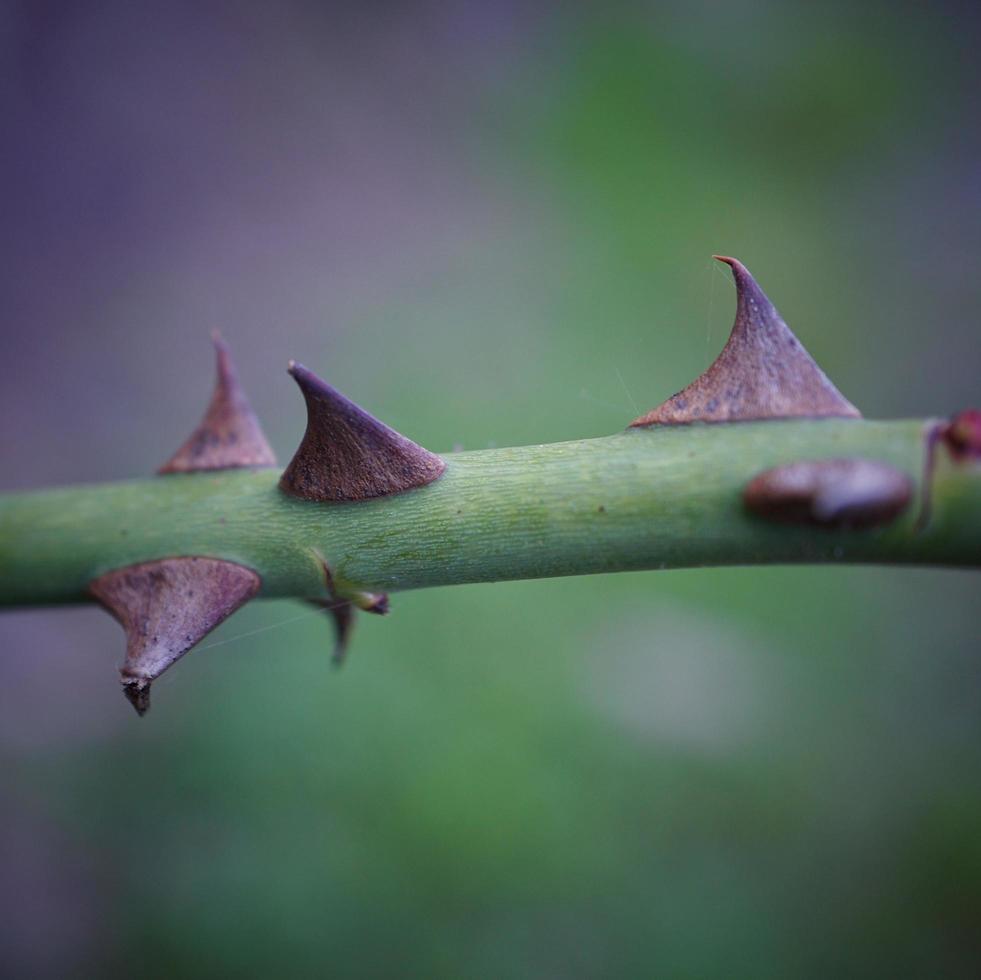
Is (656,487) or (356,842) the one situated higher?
(656,487)

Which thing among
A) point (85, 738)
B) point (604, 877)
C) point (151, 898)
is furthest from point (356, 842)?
point (85, 738)

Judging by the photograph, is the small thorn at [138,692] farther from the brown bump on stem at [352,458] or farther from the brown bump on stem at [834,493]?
the brown bump on stem at [834,493]

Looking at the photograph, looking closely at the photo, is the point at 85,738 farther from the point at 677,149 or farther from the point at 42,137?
the point at 677,149

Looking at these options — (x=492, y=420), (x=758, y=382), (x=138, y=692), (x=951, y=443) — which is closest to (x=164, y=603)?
(x=138, y=692)

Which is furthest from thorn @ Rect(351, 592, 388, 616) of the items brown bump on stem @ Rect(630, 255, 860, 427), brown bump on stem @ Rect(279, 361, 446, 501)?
brown bump on stem @ Rect(630, 255, 860, 427)

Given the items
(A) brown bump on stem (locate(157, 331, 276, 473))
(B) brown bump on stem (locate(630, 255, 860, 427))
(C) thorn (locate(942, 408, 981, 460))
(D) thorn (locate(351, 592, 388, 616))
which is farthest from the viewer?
(A) brown bump on stem (locate(157, 331, 276, 473))

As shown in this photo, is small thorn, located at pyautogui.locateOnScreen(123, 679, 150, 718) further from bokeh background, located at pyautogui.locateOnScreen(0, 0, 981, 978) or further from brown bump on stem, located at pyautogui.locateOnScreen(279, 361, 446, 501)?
bokeh background, located at pyautogui.locateOnScreen(0, 0, 981, 978)
